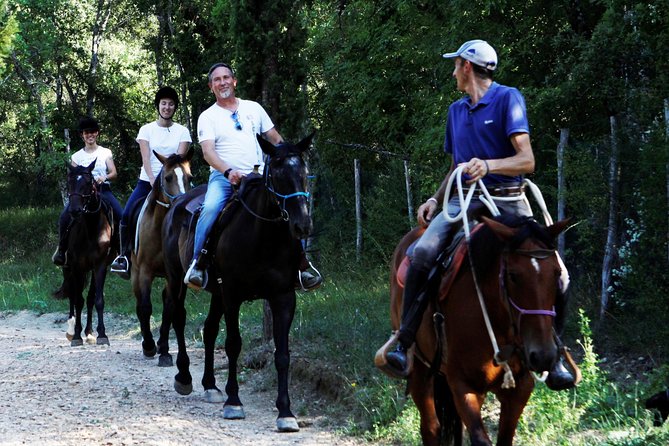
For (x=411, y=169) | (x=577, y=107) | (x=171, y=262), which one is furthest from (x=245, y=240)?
(x=411, y=169)

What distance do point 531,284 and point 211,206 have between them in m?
4.69

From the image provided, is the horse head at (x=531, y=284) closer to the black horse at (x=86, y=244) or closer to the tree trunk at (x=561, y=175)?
the tree trunk at (x=561, y=175)

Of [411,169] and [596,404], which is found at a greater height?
[411,169]

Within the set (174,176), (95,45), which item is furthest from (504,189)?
(95,45)

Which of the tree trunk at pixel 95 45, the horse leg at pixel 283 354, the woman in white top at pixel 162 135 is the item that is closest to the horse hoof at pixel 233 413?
the horse leg at pixel 283 354

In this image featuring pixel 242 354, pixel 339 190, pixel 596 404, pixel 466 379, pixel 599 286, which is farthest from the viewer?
pixel 339 190

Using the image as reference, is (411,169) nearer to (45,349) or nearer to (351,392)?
(45,349)

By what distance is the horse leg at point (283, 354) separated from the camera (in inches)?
321

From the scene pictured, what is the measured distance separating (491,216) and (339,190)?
13.9m

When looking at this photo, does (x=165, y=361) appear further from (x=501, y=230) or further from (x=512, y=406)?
(x=501, y=230)

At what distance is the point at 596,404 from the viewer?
730 cm

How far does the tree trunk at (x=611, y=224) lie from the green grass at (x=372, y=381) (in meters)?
0.42

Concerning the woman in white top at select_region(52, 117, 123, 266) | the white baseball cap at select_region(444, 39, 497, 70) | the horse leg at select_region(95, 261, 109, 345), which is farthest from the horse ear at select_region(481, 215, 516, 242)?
the woman in white top at select_region(52, 117, 123, 266)

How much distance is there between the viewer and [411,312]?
588cm
